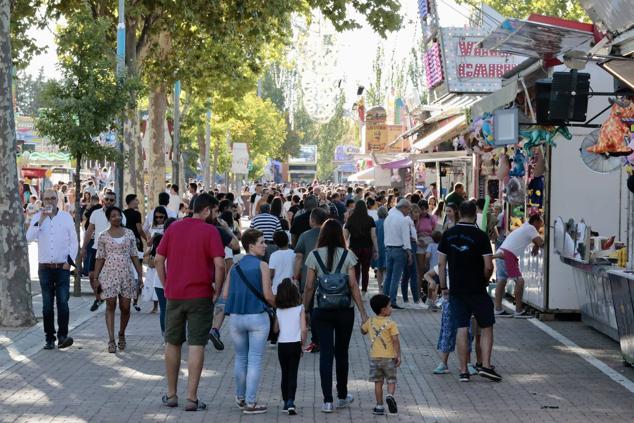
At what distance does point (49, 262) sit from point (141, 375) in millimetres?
2407

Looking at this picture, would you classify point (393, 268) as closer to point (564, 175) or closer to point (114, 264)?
point (564, 175)

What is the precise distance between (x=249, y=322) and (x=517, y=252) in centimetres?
788

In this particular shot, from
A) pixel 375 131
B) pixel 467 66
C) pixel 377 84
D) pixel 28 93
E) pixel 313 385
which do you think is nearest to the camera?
pixel 313 385

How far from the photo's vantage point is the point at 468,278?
463 inches

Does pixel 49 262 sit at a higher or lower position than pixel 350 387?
higher

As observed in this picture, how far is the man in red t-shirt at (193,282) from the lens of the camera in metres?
10.1

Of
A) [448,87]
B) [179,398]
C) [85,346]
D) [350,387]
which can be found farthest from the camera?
[448,87]

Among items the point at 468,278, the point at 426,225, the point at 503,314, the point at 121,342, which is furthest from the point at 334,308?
the point at 426,225

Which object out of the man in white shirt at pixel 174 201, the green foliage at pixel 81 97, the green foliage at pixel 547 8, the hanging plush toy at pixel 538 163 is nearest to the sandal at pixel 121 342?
the hanging plush toy at pixel 538 163

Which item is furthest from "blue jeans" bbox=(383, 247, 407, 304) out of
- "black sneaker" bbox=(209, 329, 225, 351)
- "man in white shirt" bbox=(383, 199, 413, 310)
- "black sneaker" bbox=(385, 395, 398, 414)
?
"black sneaker" bbox=(385, 395, 398, 414)

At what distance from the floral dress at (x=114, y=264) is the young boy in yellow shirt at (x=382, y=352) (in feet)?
14.1

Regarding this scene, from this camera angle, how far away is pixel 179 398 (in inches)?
423

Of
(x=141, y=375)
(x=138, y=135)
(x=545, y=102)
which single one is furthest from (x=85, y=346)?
(x=138, y=135)

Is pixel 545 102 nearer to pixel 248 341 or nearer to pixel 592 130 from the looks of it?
pixel 592 130
